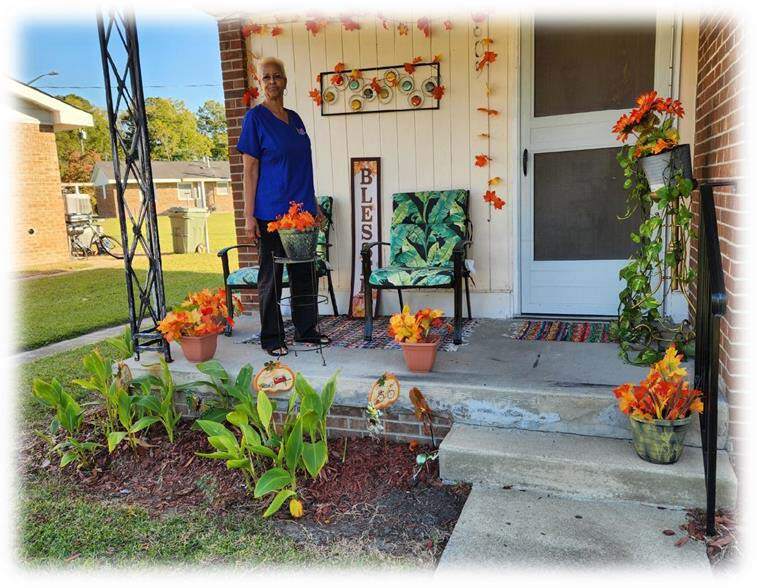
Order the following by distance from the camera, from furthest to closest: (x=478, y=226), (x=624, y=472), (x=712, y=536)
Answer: (x=478, y=226) < (x=624, y=472) < (x=712, y=536)

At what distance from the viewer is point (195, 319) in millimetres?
3207

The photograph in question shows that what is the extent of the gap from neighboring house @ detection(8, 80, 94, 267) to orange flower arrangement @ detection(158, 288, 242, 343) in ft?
26.6

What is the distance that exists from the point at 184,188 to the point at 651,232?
31153mm

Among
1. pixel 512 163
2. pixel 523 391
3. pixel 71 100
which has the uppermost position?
pixel 71 100

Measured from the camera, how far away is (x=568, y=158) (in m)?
3.85

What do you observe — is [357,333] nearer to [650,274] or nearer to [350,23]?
[650,274]

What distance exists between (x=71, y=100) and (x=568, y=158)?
32942 millimetres

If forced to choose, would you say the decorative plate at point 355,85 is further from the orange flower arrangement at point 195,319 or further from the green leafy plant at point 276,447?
the green leafy plant at point 276,447

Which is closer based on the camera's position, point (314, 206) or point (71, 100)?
point (314, 206)

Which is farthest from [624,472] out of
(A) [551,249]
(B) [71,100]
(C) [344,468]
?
(B) [71,100]

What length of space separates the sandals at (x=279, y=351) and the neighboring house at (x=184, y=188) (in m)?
25.1

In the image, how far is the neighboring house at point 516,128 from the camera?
367 cm

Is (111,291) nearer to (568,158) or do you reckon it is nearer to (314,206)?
(314,206)

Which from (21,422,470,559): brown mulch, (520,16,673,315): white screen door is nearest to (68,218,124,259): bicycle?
(21,422,470,559): brown mulch
